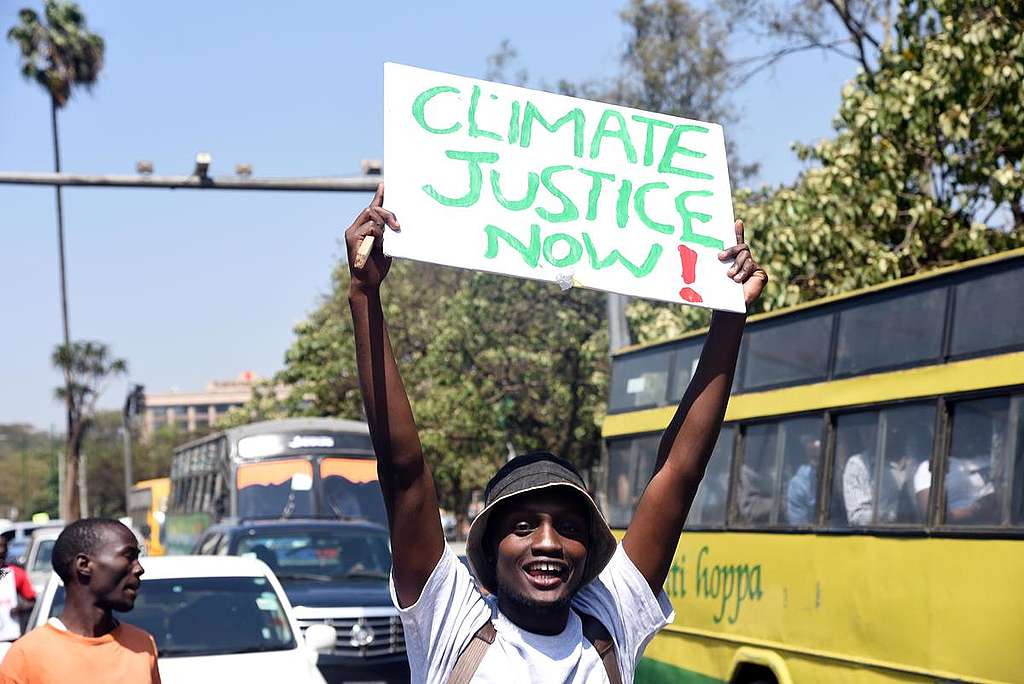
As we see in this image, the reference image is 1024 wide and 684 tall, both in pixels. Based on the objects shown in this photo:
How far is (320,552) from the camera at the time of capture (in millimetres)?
13742

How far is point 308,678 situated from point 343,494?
44.7 feet

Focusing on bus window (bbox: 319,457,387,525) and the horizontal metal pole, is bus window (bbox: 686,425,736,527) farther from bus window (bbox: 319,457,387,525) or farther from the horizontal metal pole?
bus window (bbox: 319,457,387,525)

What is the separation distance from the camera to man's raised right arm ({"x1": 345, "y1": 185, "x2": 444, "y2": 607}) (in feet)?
10.2

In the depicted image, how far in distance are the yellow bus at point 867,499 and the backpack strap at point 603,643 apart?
15.0 feet

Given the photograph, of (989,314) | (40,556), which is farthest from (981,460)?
(40,556)

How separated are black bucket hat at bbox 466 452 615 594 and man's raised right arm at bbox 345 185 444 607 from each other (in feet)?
0.46

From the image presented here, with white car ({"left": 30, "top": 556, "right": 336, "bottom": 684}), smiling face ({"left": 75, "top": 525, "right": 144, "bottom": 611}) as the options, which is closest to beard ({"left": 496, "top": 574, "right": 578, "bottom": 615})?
smiling face ({"left": 75, "top": 525, "right": 144, "bottom": 611})

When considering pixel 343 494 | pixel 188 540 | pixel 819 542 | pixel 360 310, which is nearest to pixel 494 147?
pixel 360 310

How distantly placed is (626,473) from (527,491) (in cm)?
940

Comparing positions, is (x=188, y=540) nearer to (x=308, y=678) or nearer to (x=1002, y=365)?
(x=308, y=678)

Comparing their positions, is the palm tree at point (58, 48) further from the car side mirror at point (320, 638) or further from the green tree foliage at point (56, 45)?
the car side mirror at point (320, 638)

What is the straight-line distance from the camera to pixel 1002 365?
7.70 m

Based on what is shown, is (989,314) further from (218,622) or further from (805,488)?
(218,622)

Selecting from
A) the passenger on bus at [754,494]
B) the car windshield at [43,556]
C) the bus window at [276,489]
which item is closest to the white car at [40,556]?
the car windshield at [43,556]
